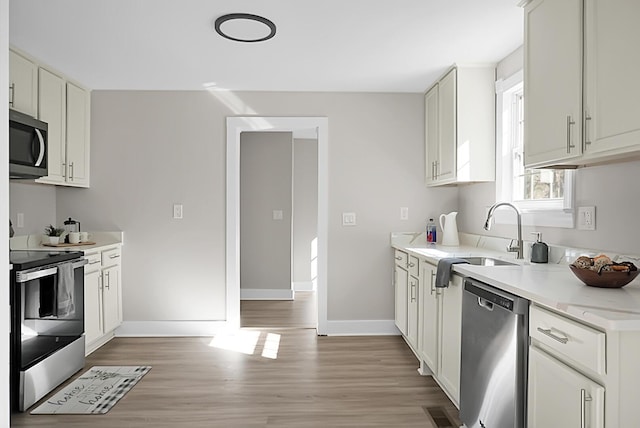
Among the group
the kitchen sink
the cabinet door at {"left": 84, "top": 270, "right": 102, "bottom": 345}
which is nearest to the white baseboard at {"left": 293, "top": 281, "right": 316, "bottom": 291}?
the cabinet door at {"left": 84, "top": 270, "right": 102, "bottom": 345}

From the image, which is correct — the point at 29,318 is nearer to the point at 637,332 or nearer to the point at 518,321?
the point at 518,321

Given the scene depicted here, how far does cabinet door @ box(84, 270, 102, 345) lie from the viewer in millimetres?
3672

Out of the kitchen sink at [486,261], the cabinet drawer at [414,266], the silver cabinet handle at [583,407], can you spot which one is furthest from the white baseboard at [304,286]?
the silver cabinet handle at [583,407]

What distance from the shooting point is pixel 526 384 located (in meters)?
1.85

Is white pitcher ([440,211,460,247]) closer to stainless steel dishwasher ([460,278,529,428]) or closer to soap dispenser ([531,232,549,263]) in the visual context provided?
soap dispenser ([531,232,549,263])

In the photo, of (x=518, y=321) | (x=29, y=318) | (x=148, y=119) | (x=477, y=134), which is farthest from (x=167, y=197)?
(x=518, y=321)

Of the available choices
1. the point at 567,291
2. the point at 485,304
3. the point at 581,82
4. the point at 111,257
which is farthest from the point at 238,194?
the point at 567,291

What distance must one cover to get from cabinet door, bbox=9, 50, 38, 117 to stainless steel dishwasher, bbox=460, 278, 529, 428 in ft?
10.4

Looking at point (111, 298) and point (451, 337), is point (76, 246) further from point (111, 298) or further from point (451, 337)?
point (451, 337)

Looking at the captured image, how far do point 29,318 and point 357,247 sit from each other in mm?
2722

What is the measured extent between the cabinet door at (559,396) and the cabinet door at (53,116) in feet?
11.8

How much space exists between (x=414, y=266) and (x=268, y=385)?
1.40 metres

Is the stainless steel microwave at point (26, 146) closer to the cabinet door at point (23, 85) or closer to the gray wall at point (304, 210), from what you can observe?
the cabinet door at point (23, 85)

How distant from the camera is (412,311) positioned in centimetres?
375
